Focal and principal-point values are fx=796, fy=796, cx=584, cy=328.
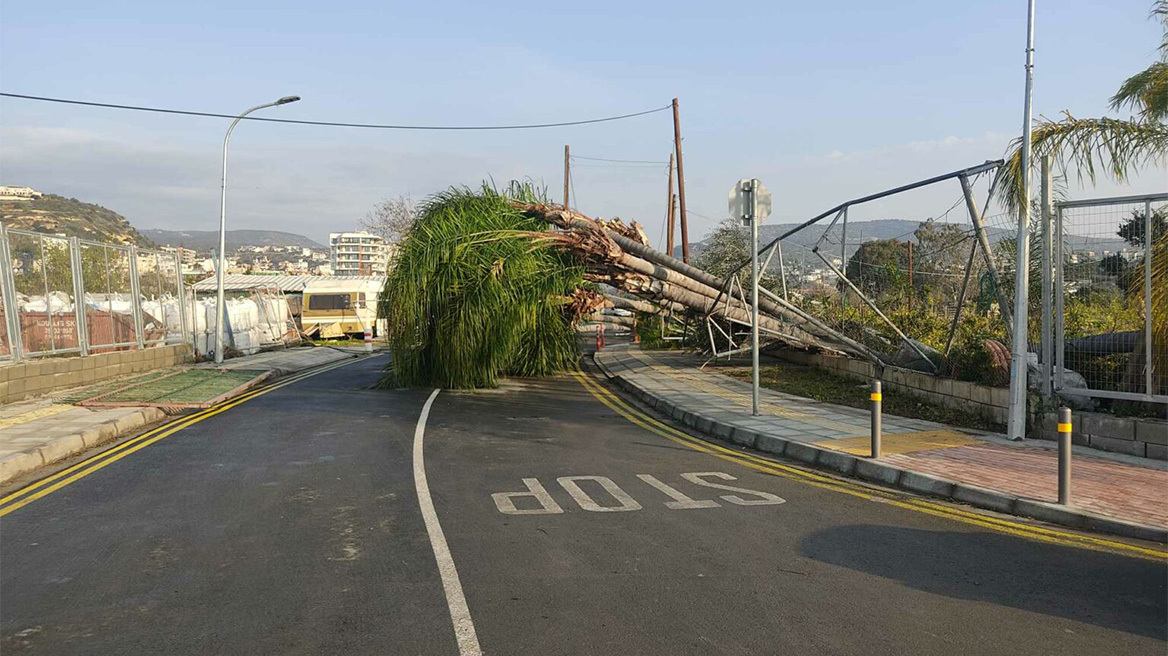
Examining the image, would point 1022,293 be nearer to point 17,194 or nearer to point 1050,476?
point 1050,476

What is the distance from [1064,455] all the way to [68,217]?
76649 millimetres

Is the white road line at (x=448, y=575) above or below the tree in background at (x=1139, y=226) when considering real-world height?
below

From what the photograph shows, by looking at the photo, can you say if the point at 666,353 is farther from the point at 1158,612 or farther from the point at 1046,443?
the point at 1158,612

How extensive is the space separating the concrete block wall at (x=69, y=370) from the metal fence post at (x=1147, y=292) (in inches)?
652

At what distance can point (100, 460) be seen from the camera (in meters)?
9.37

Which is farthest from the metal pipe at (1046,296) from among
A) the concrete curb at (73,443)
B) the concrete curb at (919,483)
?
the concrete curb at (73,443)

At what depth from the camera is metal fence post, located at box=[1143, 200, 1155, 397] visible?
30.1 ft

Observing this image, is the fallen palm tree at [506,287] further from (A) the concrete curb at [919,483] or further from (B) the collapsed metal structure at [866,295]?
(A) the concrete curb at [919,483]

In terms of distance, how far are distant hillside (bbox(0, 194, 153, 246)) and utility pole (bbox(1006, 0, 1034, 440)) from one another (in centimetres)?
5595

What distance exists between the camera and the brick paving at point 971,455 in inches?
291

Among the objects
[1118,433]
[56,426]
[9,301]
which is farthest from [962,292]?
[9,301]

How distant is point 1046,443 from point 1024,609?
5944 millimetres

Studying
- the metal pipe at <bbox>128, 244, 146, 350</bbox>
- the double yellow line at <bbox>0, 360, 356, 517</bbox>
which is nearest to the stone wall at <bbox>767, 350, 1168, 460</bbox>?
the double yellow line at <bbox>0, 360, 356, 517</bbox>

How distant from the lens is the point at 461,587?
200 inches
